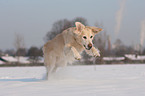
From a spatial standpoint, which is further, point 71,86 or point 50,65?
point 50,65

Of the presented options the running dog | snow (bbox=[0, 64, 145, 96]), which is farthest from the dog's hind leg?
snow (bbox=[0, 64, 145, 96])

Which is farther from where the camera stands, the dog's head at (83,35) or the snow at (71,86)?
the dog's head at (83,35)

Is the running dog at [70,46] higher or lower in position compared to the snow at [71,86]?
higher

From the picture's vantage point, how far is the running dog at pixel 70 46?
576 cm

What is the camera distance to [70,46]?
6035 mm

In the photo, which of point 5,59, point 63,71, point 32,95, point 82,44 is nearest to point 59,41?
point 82,44

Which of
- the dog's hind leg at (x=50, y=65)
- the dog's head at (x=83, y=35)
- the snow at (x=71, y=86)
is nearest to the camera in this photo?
the snow at (x=71, y=86)

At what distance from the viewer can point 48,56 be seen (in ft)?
23.0

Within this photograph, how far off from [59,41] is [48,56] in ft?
2.18

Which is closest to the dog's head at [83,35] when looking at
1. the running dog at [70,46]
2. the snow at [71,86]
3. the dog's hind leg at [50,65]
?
the running dog at [70,46]

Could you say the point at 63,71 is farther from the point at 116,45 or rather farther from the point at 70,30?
the point at 116,45

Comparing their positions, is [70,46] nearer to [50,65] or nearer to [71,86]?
[50,65]

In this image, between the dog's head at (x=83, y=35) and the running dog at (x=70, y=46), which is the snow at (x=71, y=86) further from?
the dog's head at (x=83, y=35)

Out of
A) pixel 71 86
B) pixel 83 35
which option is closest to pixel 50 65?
pixel 83 35
